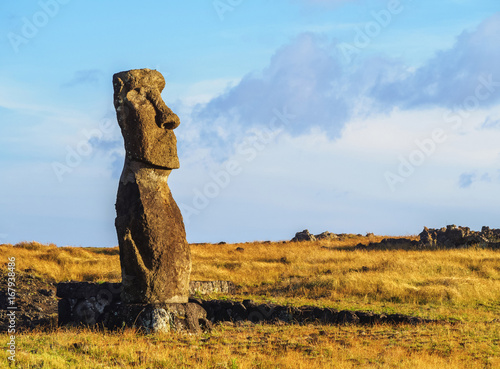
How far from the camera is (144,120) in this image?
1185cm

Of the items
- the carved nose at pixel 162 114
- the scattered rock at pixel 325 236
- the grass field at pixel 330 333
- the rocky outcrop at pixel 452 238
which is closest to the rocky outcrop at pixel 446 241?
the rocky outcrop at pixel 452 238

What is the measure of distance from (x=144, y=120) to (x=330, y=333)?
234 inches

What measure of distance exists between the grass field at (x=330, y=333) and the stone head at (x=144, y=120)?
12.0 feet

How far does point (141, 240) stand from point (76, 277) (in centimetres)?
1265

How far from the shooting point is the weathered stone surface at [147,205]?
11695 mm

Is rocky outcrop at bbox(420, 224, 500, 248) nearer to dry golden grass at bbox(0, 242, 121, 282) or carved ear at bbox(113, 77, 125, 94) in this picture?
dry golden grass at bbox(0, 242, 121, 282)

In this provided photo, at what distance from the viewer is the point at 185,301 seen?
40.5ft

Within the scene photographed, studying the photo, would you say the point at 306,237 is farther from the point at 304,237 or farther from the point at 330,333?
the point at 330,333

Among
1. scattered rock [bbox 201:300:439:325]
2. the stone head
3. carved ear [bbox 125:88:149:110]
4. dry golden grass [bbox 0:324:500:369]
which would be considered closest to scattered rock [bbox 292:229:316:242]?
scattered rock [bbox 201:300:439:325]

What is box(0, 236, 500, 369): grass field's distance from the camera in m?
9.02

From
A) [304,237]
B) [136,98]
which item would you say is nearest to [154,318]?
[136,98]

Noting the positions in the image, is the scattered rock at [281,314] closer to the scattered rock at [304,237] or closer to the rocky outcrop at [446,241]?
the rocky outcrop at [446,241]

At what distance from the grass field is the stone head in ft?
12.0

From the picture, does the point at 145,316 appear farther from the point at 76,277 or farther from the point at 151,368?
the point at 76,277
